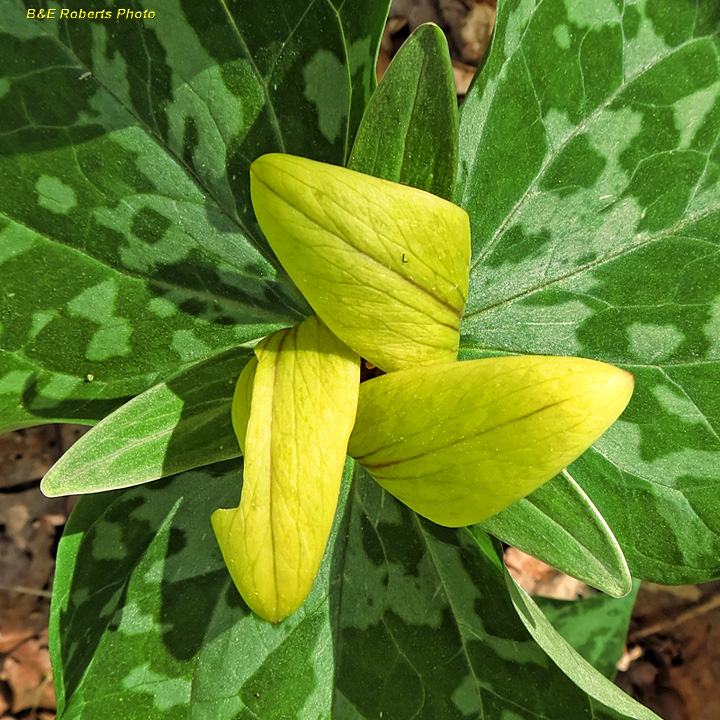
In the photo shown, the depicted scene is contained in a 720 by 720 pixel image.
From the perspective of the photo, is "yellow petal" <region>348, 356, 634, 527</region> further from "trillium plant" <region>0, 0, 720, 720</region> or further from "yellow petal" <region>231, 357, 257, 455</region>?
"yellow petal" <region>231, 357, 257, 455</region>

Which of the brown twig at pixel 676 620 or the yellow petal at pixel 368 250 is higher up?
the yellow petal at pixel 368 250

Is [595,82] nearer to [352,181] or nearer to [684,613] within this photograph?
[352,181]

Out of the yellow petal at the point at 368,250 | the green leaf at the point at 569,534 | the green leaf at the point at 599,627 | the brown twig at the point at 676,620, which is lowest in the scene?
the brown twig at the point at 676,620

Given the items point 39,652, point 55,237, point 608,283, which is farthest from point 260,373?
point 39,652

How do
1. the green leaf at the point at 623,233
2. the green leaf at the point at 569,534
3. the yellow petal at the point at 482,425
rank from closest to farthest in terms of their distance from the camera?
1. the yellow petal at the point at 482,425
2. the green leaf at the point at 569,534
3. the green leaf at the point at 623,233

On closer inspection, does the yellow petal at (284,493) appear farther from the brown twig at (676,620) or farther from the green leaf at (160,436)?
the brown twig at (676,620)

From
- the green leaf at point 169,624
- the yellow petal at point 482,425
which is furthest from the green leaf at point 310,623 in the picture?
the yellow petal at point 482,425

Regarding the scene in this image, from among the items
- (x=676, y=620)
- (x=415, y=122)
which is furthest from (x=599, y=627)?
(x=415, y=122)
